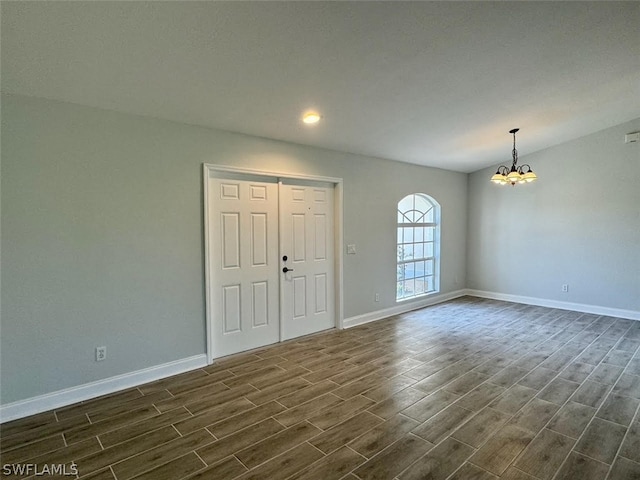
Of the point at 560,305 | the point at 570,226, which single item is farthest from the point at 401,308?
the point at 570,226

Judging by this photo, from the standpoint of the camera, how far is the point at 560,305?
595cm

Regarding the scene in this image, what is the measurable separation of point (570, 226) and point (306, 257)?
186 inches

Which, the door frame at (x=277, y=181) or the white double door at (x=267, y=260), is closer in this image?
the door frame at (x=277, y=181)

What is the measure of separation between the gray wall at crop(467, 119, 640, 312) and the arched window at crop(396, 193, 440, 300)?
1171 millimetres

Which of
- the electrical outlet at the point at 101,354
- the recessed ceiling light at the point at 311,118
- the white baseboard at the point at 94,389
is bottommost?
the white baseboard at the point at 94,389

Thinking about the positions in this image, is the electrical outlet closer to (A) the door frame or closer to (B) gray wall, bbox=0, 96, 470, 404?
(B) gray wall, bbox=0, 96, 470, 404

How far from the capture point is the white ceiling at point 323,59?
2049 mm

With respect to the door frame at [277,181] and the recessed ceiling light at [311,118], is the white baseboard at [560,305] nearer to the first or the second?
the door frame at [277,181]

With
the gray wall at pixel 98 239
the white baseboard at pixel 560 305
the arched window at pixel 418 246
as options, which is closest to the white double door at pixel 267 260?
the gray wall at pixel 98 239

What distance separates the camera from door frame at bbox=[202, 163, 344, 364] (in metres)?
3.55

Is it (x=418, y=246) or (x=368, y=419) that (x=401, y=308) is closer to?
(x=418, y=246)

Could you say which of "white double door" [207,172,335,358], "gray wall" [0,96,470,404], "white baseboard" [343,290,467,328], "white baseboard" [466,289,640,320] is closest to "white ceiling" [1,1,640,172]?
"gray wall" [0,96,470,404]

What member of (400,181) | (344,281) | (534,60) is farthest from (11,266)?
(400,181)

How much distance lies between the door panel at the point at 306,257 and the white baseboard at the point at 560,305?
3.83 metres
